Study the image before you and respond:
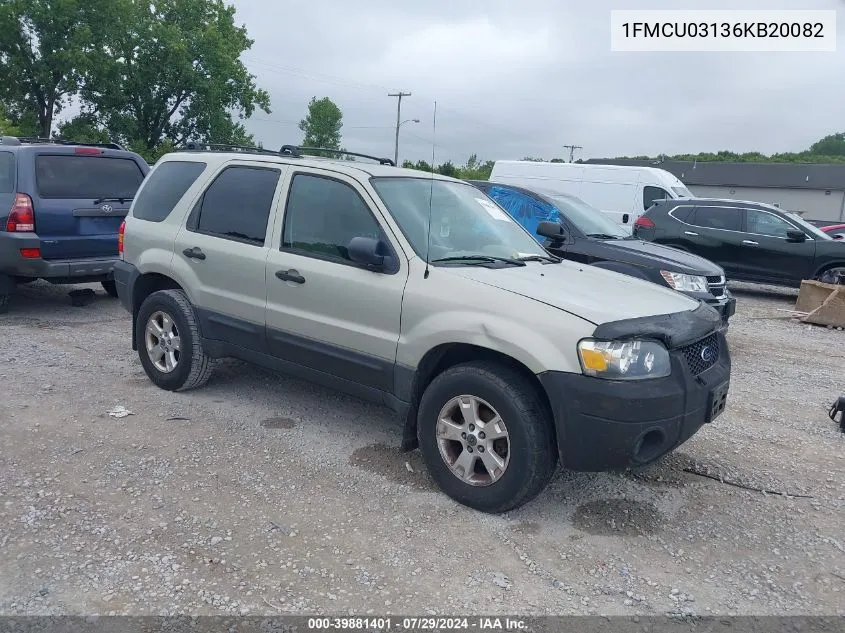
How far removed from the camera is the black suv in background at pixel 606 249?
7.08 meters

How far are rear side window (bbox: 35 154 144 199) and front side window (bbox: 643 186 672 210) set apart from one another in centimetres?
1073

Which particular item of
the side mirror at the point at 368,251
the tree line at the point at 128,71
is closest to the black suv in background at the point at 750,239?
the side mirror at the point at 368,251

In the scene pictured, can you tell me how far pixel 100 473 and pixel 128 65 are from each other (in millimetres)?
42839

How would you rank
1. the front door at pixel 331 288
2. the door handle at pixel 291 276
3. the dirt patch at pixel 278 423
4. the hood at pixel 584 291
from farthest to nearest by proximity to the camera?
the dirt patch at pixel 278 423 < the door handle at pixel 291 276 < the front door at pixel 331 288 < the hood at pixel 584 291

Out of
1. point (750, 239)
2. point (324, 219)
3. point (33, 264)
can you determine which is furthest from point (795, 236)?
point (33, 264)

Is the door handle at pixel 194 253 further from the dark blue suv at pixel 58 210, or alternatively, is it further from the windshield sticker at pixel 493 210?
the dark blue suv at pixel 58 210

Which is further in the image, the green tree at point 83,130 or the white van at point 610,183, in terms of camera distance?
the green tree at point 83,130

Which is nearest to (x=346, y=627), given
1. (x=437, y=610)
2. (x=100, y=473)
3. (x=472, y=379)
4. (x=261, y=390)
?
(x=437, y=610)

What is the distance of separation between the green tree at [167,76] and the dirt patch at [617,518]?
40.1m

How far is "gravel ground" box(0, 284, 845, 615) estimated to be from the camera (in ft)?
10.1

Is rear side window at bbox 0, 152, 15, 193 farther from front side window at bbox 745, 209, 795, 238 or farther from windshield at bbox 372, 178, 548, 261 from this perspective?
front side window at bbox 745, 209, 795, 238

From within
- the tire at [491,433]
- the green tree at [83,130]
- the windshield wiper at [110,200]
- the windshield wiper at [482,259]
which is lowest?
the tire at [491,433]

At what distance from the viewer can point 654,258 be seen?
7250 millimetres

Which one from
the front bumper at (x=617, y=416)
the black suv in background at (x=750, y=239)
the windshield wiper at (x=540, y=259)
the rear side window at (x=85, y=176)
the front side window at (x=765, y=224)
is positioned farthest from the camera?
the front side window at (x=765, y=224)
